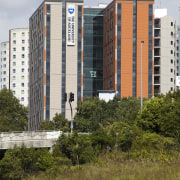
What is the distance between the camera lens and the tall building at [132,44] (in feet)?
442

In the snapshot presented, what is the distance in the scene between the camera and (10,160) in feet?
186

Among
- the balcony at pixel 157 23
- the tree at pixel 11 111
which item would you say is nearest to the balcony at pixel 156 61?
the balcony at pixel 157 23

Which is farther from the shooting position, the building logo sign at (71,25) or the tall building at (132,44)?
the building logo sign at (71,25)

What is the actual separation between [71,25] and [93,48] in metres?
14.6

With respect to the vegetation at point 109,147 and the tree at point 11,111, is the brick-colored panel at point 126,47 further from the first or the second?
the vegetation at point 109,147

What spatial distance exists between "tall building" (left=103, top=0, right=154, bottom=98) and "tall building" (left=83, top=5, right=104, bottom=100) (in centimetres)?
1158

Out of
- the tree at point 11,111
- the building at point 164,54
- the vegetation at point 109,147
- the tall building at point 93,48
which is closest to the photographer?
the vegetation at point 109,147

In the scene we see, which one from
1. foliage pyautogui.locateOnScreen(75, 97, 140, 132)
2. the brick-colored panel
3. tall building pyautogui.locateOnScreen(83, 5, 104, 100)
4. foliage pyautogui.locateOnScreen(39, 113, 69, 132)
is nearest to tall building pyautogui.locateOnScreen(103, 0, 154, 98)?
the brick-colored panel

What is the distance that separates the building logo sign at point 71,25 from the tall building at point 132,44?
33.6 ft

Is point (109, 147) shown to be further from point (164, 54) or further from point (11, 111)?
point (164, 54)

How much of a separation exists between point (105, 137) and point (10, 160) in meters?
11.4

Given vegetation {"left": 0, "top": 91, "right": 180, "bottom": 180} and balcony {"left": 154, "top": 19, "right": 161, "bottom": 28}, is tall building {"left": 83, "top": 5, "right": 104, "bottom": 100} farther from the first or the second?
vegetation {"left": 0, "top": 91, "right": 180, "bottom": 180}

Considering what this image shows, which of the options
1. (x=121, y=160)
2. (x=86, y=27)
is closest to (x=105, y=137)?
(x=121, y=160)

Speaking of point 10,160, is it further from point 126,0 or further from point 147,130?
point 126,0
